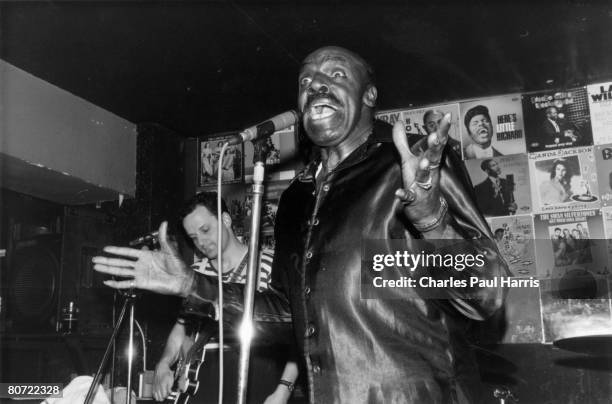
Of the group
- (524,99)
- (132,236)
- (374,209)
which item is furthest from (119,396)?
(524,99)

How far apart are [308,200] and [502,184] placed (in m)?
2.39

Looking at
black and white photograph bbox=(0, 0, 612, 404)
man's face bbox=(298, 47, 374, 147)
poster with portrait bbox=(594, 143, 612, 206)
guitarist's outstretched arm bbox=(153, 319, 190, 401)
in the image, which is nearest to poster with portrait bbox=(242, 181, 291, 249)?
black and white photograph bbox=(0, 0, 612, 404)

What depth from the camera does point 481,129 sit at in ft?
12.7

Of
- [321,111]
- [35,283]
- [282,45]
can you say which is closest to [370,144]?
[321,111]

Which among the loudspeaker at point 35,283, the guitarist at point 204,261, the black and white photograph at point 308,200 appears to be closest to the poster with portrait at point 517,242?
the black and white photograph at point 308,200

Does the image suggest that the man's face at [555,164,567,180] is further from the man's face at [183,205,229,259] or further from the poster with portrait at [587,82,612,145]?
the man's face at [183,205,229,259]

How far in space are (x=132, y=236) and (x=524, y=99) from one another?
3.02 meters

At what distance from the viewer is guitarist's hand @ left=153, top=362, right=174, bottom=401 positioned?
3.30 meters

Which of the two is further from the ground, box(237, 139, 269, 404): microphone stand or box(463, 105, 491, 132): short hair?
box(463, 105, 491, 132): short hair

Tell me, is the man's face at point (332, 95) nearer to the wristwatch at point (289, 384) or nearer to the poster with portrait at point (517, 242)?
the wristwatch at point (289, 384)

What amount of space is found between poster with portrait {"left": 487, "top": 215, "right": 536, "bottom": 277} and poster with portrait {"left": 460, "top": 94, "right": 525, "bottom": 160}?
46cm

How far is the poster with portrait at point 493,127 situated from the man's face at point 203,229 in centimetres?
177

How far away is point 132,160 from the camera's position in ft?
14.8

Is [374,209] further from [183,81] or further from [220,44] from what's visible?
[183,81]
